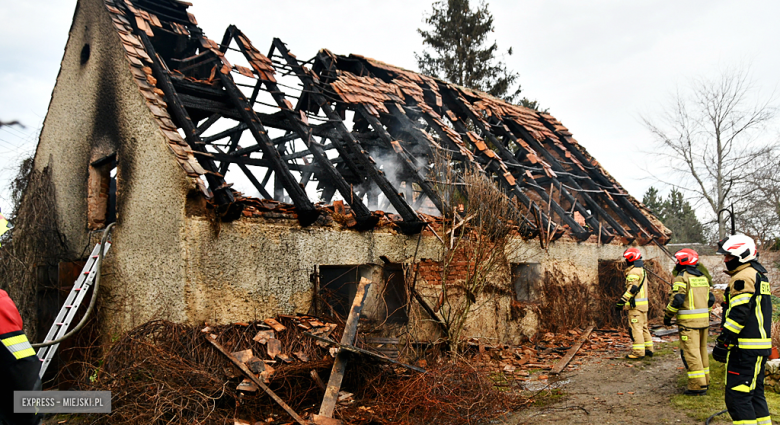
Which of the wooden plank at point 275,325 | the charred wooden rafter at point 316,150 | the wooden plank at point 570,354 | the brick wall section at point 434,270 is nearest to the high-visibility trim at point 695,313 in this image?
the wooden plank at point 570,354

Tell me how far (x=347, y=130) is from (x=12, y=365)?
6.38 m

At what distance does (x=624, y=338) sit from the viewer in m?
9.89

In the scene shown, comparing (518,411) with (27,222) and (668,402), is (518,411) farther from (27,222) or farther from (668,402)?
(27,222)

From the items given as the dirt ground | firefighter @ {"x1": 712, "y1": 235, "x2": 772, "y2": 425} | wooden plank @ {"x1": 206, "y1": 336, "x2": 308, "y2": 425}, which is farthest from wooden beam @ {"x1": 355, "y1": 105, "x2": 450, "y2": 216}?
firefighter @ {"x1": 712, "y1": 235, "x2": 772, "y2": 425}

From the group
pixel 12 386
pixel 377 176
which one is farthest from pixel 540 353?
pixel 12 386

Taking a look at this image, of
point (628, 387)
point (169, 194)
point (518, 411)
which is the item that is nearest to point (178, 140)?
point (169, 194)

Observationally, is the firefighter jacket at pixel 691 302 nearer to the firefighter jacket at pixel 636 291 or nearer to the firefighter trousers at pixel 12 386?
the firefighter jacket at pixel 636 291

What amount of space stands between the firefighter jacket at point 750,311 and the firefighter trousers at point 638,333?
3774 millimetres

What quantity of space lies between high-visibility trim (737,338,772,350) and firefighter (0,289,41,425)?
17.2 ft

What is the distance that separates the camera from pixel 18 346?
2.41 metres

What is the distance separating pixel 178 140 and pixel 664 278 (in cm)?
1186

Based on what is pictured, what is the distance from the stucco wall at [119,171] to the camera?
5777mm

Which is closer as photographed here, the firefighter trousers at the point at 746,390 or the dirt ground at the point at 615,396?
the firefighter trousers at the point at 746,390

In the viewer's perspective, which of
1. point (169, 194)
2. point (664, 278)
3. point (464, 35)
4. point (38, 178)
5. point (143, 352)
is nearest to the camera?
point (143, 352)
